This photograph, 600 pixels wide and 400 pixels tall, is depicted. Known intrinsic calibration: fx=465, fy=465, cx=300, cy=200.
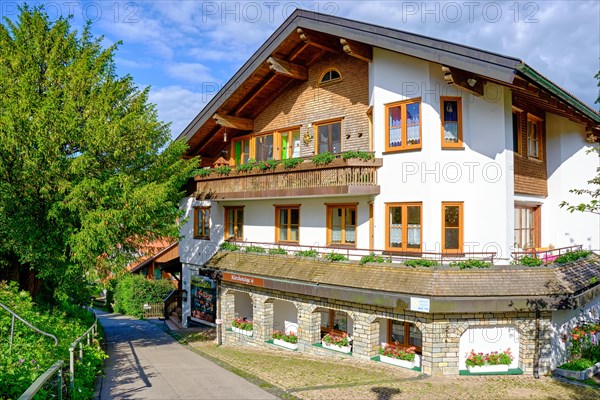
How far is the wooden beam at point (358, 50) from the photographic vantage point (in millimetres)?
16891

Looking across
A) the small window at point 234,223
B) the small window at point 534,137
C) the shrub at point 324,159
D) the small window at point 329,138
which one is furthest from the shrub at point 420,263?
the small window at point 234,223

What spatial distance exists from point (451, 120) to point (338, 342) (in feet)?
28.0

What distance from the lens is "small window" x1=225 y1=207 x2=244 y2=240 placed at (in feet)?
76.3

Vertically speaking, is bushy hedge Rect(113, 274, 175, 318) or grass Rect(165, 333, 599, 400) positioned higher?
grass Rect(165, 333, 599, 400)

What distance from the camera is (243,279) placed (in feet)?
63.2

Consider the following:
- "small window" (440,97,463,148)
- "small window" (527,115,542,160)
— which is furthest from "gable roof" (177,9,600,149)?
"small window" (527,115,542,160)

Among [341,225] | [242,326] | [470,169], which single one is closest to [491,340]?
[470,169]

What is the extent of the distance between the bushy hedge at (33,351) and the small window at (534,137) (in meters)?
16.5

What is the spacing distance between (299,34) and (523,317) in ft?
42.0

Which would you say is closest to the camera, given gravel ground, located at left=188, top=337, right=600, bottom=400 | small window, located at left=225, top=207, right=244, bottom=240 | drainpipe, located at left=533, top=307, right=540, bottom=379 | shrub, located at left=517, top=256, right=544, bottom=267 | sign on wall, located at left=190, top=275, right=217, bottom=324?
gravel ground, located at left=188, top=337, right=600, bottom=400

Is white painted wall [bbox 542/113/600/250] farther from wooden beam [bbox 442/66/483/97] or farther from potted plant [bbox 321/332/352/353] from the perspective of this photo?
potted plant [bbox 321/332/352/353]

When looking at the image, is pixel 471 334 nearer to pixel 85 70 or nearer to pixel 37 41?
pixel 85 70

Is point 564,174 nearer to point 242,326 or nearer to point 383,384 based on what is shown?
point 383,384

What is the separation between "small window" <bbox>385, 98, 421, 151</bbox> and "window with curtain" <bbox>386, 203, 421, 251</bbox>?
80.4 inches
